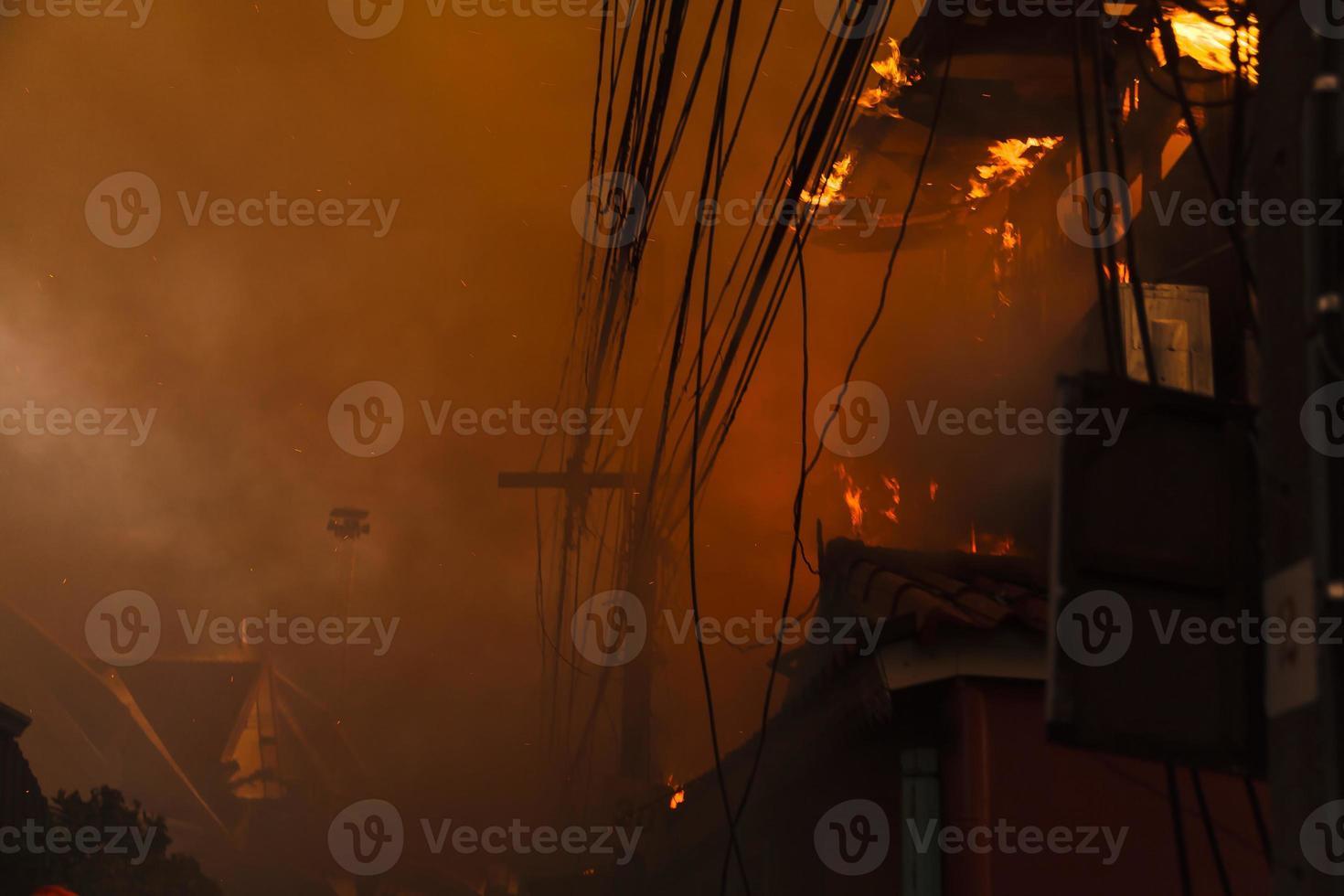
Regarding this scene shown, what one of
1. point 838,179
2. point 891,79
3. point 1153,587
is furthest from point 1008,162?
point 1153,587

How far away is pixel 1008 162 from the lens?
11.5m

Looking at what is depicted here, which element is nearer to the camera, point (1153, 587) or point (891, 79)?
point (1153, 587)

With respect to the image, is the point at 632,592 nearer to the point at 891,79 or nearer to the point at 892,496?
the point at 892,496

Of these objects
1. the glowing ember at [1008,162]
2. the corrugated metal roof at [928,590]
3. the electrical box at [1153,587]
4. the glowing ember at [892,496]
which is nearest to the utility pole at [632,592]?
the corrugated metal roof at [928,590]

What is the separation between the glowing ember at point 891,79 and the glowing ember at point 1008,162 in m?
1.24

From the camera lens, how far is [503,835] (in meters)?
28.5

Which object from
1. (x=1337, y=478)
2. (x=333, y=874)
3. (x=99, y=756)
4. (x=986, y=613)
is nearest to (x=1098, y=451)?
(x=1337, y=478)

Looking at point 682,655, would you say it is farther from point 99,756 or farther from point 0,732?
point 99,756

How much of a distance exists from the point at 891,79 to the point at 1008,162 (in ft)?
6.09

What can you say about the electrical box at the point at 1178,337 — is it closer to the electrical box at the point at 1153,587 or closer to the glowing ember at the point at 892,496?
the electrical box at the point at 1153,587

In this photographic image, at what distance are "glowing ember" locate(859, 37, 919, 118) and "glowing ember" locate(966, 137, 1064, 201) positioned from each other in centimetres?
124

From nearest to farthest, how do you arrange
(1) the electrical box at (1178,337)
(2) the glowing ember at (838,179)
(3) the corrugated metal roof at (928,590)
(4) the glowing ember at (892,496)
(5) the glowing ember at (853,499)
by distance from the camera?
(1) the electrical box at (1178,337) < (3) the corrugated metal roof at (928,590) < (2) the glowing ember at (838,179) < (4) the glowing ember at (892,496) < (5) the glowing ember at (853,499)

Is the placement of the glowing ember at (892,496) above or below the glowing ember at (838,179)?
below

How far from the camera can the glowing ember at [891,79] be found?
10219 mm
